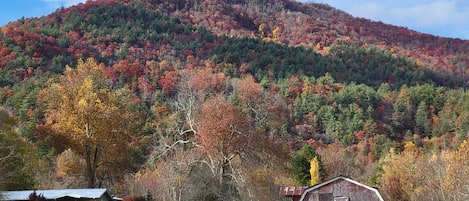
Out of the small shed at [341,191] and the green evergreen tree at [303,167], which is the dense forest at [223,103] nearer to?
the green evergreen tree at [303,167]

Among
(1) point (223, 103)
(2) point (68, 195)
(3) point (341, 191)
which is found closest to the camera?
(2) point (68, 195)

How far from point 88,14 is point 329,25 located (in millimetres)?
77173

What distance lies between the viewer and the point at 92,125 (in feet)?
116

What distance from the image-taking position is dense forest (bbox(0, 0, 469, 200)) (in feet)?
108

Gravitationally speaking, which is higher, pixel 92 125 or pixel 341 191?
pixel 92 125

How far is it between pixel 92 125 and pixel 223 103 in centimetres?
851

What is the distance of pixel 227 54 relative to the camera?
107312 mm

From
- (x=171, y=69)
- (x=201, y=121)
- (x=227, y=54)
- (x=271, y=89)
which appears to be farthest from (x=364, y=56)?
(x=201, y=121)

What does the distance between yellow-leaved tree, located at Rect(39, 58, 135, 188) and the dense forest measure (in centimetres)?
11

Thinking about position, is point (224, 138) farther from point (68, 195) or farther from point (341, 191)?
point (68, 195)

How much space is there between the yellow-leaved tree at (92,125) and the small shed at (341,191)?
1318 centimetres

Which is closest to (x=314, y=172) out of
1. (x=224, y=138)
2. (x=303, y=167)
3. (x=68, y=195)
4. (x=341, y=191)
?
(x=303, y=167)

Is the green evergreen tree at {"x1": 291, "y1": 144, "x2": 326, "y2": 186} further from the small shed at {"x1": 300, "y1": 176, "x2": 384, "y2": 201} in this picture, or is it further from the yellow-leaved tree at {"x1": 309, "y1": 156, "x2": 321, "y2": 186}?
the small shed at {"x1": 300, "y1": 176, "x2": 384, "y2": 201}

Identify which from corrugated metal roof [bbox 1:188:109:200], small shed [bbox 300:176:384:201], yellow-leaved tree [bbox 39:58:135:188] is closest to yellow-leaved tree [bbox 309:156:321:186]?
yellow-leaved tree [bbox 39:58:135:188]
